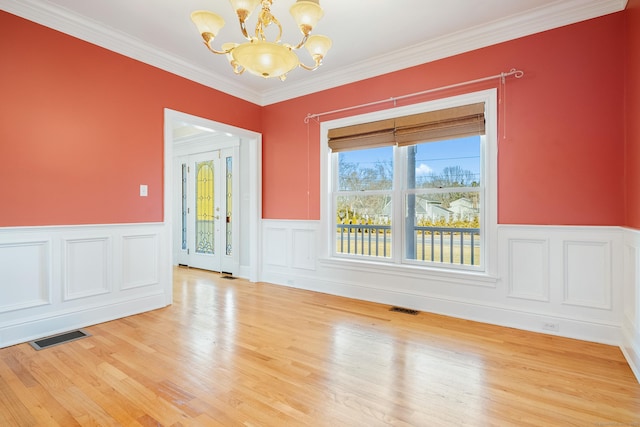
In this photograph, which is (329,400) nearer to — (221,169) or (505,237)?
(505,237)

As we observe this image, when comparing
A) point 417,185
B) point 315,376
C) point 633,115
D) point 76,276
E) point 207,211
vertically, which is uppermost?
point 633,115

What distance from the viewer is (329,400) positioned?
192 cm

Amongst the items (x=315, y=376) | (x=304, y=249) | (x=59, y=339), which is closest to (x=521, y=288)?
(x=315, y=376)

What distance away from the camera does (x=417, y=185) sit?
379cm

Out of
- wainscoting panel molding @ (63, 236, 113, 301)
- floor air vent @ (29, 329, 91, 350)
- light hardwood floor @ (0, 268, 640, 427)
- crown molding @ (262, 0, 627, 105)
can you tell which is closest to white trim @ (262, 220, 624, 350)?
light hardwood floor @ (0, 268, 640, 427)

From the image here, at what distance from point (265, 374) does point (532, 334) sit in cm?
240

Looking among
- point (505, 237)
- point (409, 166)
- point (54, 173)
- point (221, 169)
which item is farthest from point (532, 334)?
point (221, 169)

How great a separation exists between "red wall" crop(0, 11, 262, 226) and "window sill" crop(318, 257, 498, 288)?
2.29 meters

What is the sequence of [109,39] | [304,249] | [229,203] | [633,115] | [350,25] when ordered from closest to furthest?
[633,115] < [350,25] < [109,39] < [304,249] < [229,203]

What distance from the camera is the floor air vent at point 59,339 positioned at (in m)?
2.68

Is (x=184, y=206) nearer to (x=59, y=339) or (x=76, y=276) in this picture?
(x=76, y=276)

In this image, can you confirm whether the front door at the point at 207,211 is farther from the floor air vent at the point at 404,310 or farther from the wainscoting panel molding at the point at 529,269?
the wainscoting panel molding at the point at 529,269

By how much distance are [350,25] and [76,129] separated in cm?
282

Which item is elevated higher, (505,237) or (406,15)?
(406,15)
